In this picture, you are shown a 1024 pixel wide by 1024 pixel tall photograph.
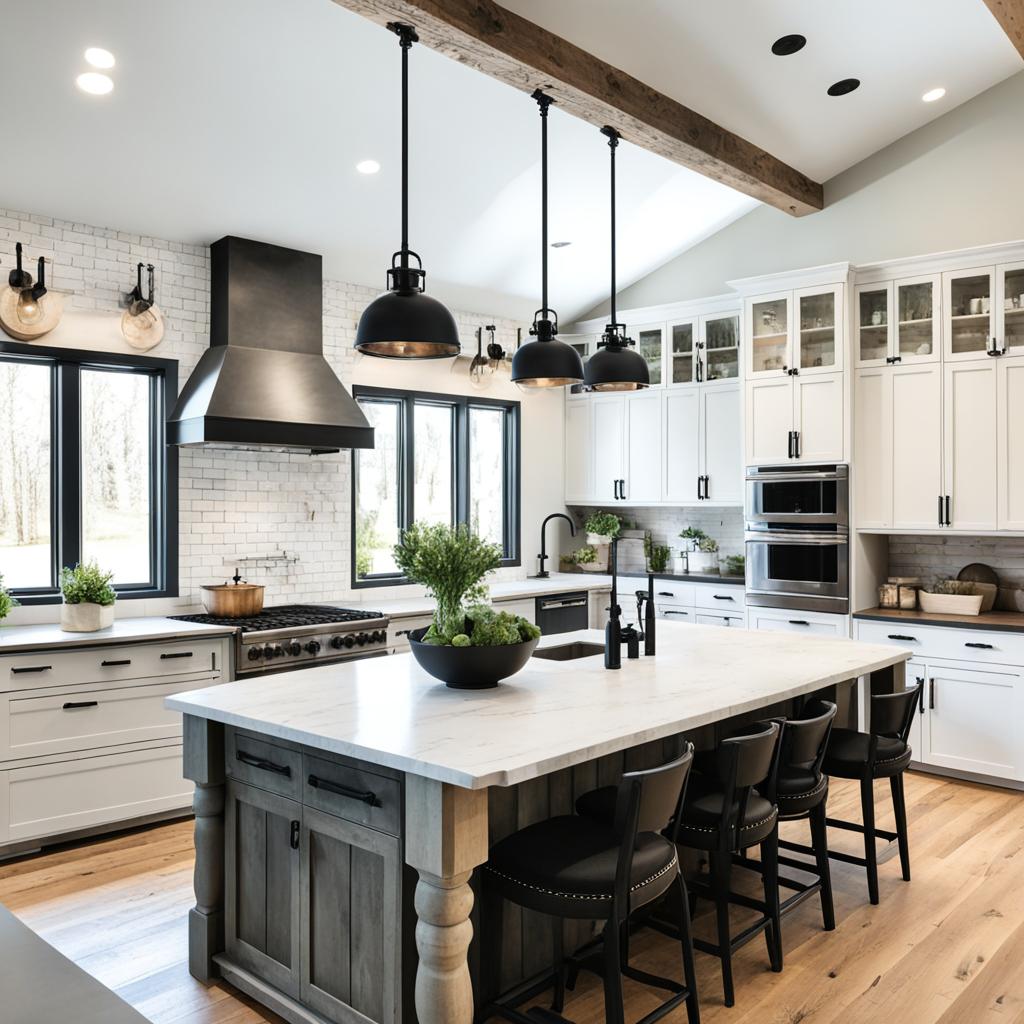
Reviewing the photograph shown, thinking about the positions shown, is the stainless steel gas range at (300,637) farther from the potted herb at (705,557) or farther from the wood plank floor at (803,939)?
the potted herb at (705,557)

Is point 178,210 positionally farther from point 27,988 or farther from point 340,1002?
point 27,988

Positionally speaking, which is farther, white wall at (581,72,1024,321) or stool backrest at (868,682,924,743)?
white wall at (581,72,1024,321)

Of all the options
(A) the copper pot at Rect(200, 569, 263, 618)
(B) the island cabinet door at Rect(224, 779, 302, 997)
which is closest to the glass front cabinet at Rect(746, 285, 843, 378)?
(A) the copper pot at Rect(200, 569, 263, 618)

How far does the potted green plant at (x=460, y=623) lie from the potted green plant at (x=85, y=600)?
6.98 feet

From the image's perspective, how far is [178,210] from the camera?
4.87 meters

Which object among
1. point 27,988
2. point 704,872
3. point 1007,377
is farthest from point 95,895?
point 1007,377

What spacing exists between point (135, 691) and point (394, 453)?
2656mm

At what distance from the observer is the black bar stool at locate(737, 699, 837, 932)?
311cm

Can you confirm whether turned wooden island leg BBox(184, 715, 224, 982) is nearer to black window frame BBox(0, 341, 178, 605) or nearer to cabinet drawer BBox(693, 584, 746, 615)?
black window frame BBox(0, 341, 178, 605)

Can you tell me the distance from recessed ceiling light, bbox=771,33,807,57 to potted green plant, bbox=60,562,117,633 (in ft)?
14.0

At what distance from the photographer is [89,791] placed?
14.1 feet

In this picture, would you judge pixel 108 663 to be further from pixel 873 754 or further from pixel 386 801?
pixel 873 754

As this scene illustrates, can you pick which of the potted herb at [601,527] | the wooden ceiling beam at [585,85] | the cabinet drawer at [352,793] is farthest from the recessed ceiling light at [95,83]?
the potted herb at [601,527]

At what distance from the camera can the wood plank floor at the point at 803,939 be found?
2.87 m
